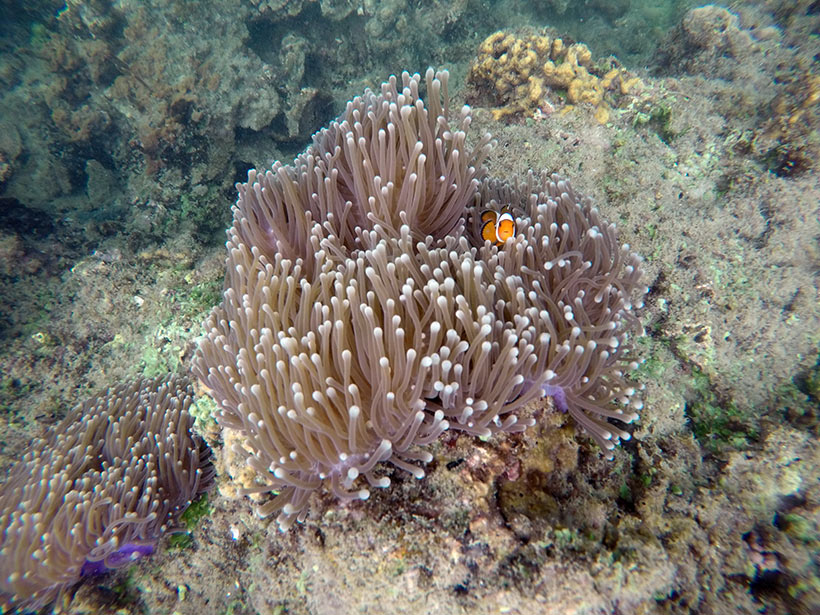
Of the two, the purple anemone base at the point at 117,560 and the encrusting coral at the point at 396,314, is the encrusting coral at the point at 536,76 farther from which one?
the purple anemone base at the point at 117,560

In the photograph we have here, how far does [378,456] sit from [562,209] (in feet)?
7.48

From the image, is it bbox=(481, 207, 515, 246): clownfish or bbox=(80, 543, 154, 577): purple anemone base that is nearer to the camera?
bbox=(481, 207, 515, 246): clownfish

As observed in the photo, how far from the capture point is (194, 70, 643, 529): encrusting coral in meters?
2.29

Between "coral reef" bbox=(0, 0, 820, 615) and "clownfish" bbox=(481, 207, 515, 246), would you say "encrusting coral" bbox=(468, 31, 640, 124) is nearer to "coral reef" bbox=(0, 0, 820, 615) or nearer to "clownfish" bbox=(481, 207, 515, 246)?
"coral reef" bbox=(0, 0, 820, 615)

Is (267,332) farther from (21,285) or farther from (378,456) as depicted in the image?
(21,285)

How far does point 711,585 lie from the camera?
2.29m

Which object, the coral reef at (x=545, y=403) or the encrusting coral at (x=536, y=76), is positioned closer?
the coral reef at (x=545, y=403)

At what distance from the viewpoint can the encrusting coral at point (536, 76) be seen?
5.71m

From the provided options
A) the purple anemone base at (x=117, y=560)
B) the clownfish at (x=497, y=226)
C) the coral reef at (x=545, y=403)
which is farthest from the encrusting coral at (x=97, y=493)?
the clownfish at (x=497, y=226)

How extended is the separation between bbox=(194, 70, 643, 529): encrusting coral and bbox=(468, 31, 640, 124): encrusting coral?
9.96ft

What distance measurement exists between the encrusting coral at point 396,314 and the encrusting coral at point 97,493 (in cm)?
128

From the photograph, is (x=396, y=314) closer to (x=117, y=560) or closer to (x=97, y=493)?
(x=97, y=493)

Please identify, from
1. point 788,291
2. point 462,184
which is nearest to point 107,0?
point 462,184

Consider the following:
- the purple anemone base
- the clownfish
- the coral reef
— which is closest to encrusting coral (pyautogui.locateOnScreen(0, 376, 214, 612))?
the purple anemone base
